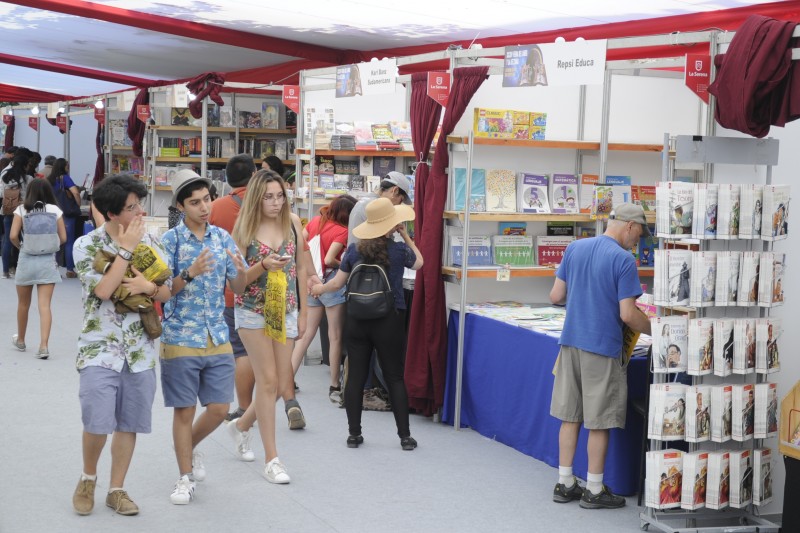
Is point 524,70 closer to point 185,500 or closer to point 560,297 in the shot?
point 560,297

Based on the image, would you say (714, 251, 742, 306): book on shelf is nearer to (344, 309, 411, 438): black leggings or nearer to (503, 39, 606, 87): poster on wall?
(503, 39, 606, 87): poster on wall

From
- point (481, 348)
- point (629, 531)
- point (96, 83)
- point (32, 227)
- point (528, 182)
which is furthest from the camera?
point (96, 83)

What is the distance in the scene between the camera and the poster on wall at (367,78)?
6.93 metres

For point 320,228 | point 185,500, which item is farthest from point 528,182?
point 185,500

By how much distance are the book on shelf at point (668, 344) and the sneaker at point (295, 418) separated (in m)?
2.53

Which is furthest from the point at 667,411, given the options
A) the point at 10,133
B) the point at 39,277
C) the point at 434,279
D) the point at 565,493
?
the point at 10,133

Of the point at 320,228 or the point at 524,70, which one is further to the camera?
the point at 320,228

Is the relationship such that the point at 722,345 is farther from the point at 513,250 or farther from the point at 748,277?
the point at 513,250

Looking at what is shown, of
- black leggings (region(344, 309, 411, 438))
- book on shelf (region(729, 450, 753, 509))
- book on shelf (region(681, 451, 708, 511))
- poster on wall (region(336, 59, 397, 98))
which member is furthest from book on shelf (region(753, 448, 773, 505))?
poster on wall (region(336, 59, 397, 98))

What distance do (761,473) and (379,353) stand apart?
2.15 meters

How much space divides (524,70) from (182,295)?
2457mm


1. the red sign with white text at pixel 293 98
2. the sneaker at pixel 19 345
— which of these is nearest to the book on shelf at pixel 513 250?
the red sign with white text at pixel 293 98

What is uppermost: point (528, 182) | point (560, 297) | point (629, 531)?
point (528, 182)

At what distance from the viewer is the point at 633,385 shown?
5117 millimetres
